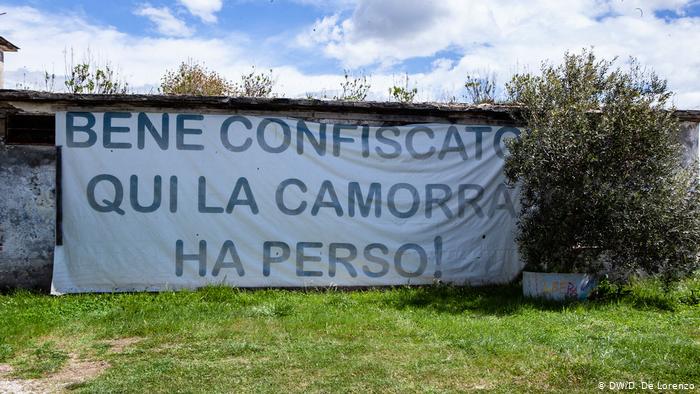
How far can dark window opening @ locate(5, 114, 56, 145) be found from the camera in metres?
9.10

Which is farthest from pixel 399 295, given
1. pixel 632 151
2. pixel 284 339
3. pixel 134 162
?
pixel 134 162

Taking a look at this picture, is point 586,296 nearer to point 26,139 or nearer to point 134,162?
point 134,162

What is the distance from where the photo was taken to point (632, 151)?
8.44 meters

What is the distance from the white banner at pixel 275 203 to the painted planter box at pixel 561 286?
4.55ft

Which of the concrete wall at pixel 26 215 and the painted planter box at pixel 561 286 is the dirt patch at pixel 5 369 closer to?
the concrete wall at pixel 26 215

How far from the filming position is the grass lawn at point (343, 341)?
204 inches

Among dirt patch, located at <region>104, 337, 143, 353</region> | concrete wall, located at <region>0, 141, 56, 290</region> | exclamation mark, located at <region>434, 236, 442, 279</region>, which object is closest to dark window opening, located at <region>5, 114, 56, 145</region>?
concrete wall, located at <region>0, 141, 56, 290</region>

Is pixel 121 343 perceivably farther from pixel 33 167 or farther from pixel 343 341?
pixel 33 167

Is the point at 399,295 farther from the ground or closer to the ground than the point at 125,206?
closer to the ground

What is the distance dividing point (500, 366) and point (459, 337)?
98 centimetres

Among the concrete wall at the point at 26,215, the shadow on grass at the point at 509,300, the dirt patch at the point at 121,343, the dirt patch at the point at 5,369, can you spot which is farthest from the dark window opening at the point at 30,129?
the shadow on grass at the point at 509,300

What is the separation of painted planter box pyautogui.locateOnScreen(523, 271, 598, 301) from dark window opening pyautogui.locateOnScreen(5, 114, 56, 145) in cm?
686

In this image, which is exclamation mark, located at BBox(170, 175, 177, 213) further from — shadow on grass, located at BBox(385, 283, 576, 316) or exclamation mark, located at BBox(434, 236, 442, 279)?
exclamation mark, located at BBox(434, 236, 442, 279)

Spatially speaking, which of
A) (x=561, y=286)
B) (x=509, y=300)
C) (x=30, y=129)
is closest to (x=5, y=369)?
(x=30, y=129)
